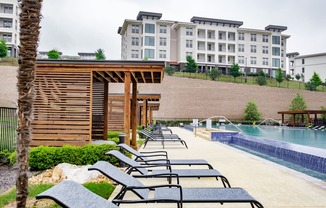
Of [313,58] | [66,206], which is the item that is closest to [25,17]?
[66,206]

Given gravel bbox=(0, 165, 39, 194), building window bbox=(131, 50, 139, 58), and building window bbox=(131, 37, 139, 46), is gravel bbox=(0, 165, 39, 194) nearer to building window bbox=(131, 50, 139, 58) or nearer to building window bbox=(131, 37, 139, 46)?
building window bbox=(131, 50, 139, 58)

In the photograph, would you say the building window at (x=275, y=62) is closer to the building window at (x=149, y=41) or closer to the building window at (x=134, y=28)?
the building window at (x=149, y=41)

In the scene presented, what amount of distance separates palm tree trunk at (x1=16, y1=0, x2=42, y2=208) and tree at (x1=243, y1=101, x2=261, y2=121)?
4244cm

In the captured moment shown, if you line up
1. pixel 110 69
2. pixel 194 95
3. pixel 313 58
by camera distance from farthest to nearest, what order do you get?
1. pixel 313 58
2. pixel 194 95
3. pixel 110 69

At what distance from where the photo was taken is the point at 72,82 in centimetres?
961

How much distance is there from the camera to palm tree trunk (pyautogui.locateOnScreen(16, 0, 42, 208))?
310 cm

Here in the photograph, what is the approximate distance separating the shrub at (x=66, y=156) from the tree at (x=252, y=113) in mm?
37669

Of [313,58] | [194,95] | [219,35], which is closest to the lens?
[194,95]

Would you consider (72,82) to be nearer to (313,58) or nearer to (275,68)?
(275,68)

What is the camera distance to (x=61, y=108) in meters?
9.45

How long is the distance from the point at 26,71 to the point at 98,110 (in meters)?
9.00

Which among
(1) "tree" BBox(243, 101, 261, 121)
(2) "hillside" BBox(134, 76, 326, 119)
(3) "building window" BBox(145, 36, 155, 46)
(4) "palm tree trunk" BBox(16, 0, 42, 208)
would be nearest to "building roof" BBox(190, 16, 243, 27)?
(3) "building window" BBox(145, 36, 155, 46)

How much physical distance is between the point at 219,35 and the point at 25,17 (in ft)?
187

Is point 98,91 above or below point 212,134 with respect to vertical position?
above
